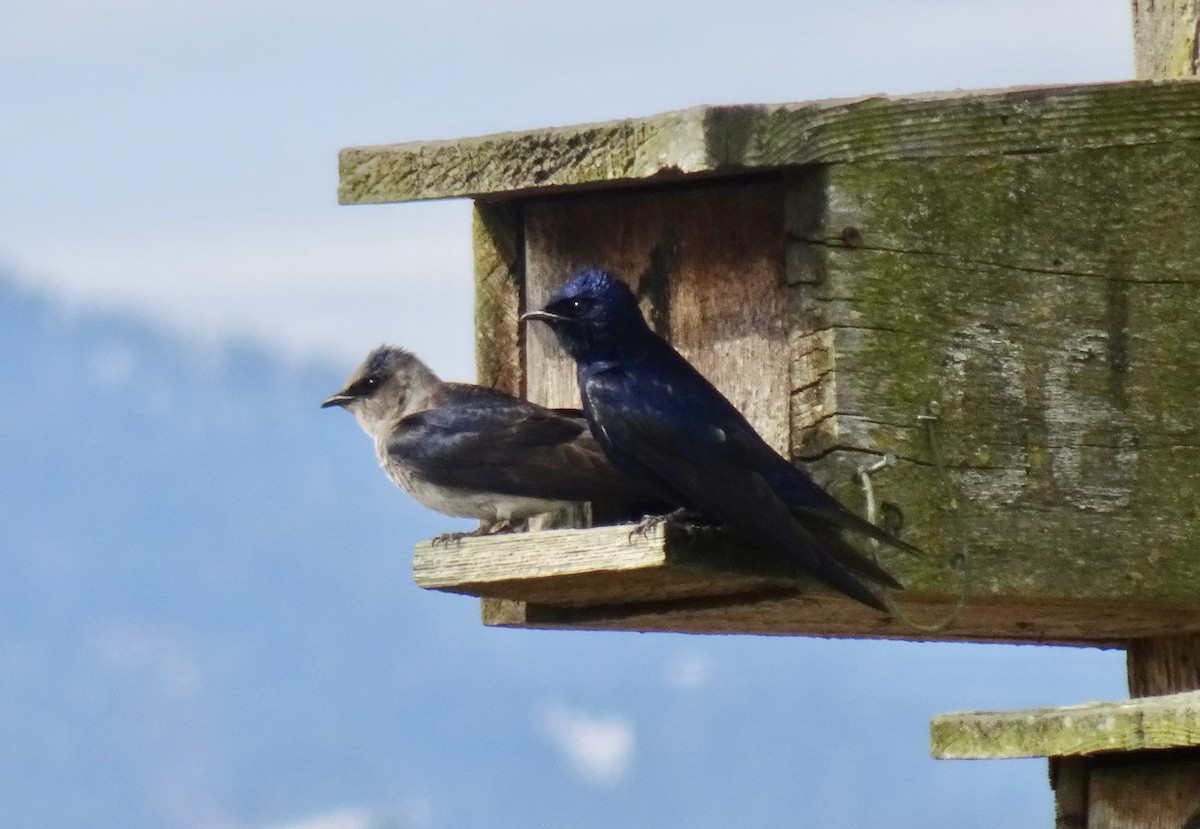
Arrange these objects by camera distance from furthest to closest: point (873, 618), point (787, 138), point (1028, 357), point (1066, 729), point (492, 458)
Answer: point (492, 458) → point (873, 618) → point (1028, 357) → point (787, 138) → point (1066, 729)

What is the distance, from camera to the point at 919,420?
4.64 meters

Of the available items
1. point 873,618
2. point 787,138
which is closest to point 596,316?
point 787,138

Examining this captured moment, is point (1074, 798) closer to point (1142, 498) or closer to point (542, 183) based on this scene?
point (1142, 498)

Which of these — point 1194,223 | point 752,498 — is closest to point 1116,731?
point 752,498

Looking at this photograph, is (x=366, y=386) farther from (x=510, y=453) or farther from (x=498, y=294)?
(x=510, y=453)

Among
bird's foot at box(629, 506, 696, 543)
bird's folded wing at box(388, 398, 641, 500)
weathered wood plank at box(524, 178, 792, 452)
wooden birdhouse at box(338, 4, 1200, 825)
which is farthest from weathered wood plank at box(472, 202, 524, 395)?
bird's foot at box(629, 506, 696, 543)

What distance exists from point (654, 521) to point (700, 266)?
678 millimetres

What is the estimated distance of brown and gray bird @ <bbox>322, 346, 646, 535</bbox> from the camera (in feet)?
16.6

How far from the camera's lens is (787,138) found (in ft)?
15.1

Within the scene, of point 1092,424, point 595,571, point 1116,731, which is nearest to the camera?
point 1116,731

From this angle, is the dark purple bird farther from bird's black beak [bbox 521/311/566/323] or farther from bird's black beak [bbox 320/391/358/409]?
bird's black beak [bbox 320/391/358/409]

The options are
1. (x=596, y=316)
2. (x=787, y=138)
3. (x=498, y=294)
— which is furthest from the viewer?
(x=498, y=294)

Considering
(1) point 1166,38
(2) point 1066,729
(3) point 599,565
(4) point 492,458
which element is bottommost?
(2) point 1066,729

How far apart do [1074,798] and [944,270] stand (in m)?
1.01
